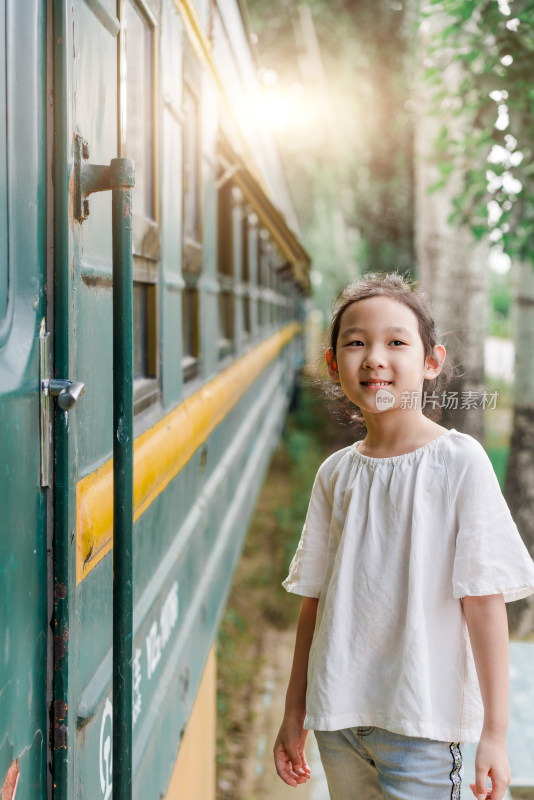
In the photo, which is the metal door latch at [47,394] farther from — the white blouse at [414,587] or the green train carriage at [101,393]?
the white blouse at [414,587]

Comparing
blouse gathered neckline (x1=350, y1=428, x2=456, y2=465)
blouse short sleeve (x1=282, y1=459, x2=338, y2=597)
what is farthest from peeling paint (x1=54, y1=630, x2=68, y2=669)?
blouse gathered neckline (x1=350, y1=428, x2=456, y2=465)

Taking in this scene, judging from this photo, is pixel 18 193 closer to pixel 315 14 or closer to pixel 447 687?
pixel 447 687

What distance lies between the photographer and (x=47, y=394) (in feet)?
3.70

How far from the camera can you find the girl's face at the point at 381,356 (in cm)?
128

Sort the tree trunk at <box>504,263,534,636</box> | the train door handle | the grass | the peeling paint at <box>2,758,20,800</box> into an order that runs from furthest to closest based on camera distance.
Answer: the tree trunk at <box>504,263,534,636</box>
the grass
the train door handle
the peeling paint at <box>2,758,20,800</box>

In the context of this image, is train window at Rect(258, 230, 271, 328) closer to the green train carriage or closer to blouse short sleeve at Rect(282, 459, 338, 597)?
the green train carriage

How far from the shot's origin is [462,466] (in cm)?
125

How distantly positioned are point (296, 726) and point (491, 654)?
0.37 m

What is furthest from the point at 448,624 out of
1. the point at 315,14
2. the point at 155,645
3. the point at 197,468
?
the point at 315,14

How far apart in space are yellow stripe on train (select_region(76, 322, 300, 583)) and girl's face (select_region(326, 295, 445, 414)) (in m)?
0.41

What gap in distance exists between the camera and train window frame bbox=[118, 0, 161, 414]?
186 centimetres

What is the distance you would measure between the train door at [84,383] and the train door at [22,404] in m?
0.03

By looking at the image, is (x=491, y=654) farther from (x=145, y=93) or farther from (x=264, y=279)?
(x=264, y=279)

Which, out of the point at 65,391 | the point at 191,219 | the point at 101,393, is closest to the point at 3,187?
the point at 65,391
